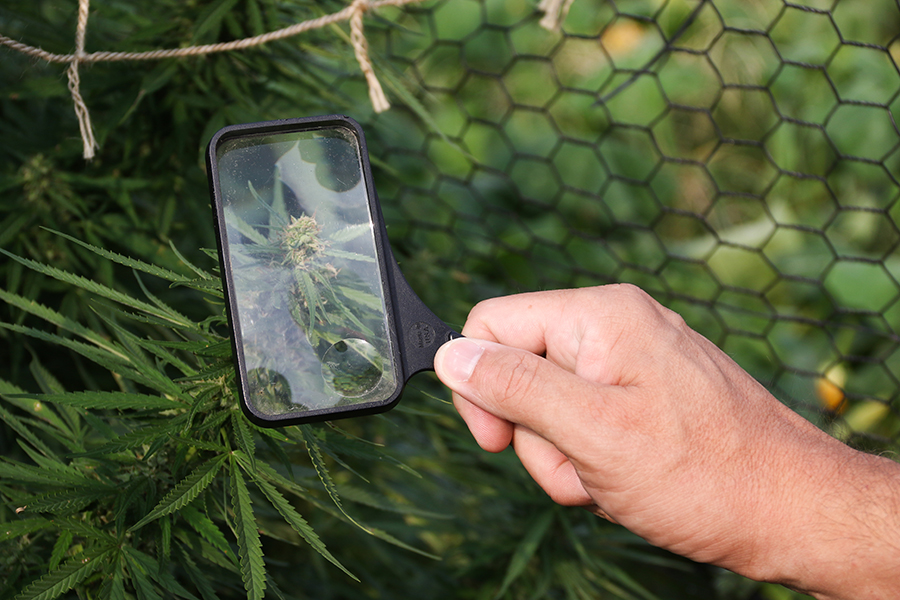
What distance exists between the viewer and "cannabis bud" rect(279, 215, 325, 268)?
1.59ft

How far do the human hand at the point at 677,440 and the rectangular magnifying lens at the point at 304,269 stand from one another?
0.07 metres

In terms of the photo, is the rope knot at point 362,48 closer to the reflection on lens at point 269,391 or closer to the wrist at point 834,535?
the reflection on lens at point 269,391

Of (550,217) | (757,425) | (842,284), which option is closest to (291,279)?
(757,425)

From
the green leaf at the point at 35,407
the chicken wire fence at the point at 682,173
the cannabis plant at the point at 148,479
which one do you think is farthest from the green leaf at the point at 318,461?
the chicken wire fence at the point at 682,173

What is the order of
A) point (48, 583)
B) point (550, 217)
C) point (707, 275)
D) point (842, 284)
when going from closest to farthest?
point (48, 583) < point (842, 284) < point (707, 275) < point (550, 217)

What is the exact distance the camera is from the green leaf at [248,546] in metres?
0.42

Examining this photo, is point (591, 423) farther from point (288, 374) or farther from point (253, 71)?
point (253, 71)

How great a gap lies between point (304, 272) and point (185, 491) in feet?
0.54

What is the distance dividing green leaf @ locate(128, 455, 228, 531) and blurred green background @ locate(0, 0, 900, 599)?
2 cm

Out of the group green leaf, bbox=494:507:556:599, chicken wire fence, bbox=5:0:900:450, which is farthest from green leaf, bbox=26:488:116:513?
chicken wire fence, bbox=5:0:900:450

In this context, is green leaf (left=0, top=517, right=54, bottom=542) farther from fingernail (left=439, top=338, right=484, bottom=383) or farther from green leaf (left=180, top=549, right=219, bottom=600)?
fingernail (left=439, top=338, right=484, bottom=383)

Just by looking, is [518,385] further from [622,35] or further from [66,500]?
[622,35]

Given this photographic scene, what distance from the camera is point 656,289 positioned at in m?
1.43

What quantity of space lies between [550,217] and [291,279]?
1.21m
